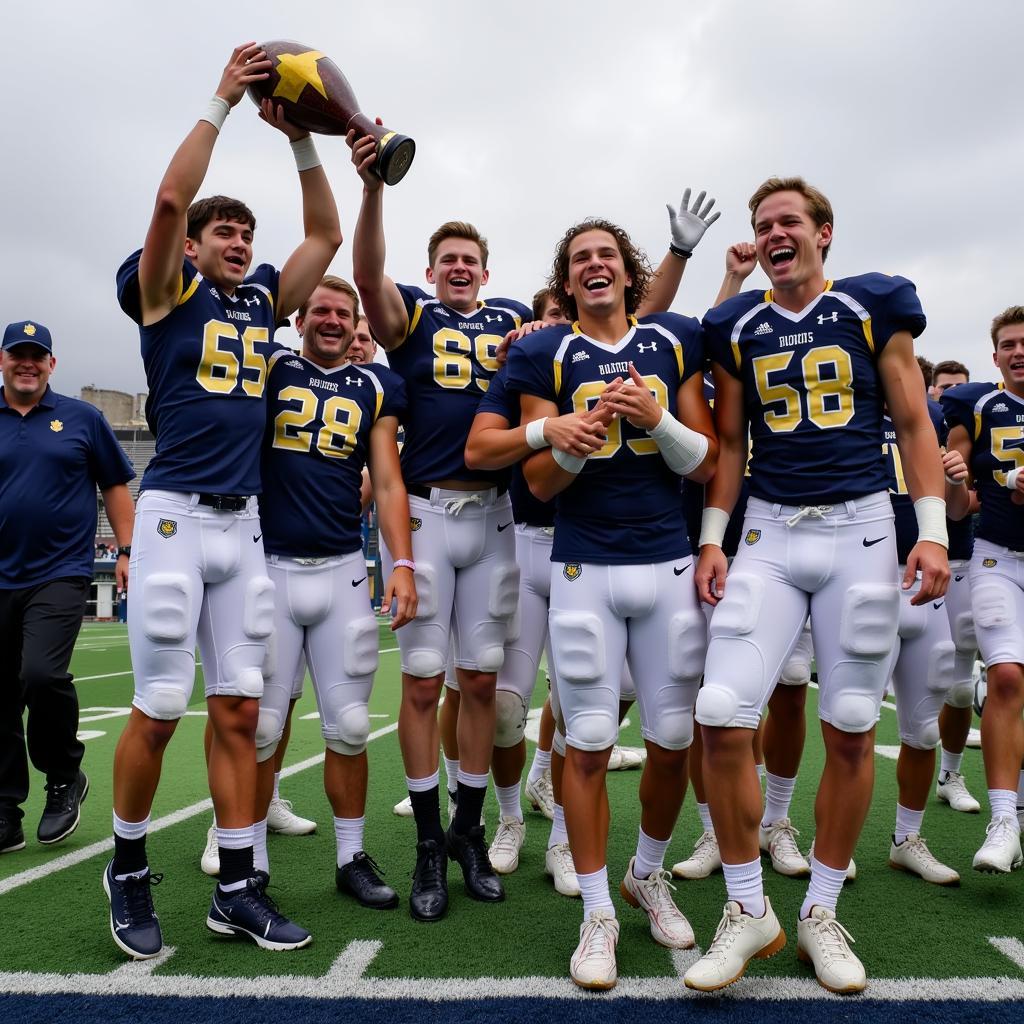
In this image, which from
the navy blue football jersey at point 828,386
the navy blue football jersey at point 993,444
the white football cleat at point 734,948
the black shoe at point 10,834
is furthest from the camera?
the black shoe at point 10,834

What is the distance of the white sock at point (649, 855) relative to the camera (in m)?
2.76

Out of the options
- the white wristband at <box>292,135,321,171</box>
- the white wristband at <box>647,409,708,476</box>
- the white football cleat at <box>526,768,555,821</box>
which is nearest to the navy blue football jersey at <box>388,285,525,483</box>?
the white wristband at <box>292,135,321,171</box>

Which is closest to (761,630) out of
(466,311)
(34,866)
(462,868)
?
(462,868)

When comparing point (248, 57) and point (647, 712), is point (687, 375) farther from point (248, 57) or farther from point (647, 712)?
point (248, 57)

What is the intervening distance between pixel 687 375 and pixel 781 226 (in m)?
0.54

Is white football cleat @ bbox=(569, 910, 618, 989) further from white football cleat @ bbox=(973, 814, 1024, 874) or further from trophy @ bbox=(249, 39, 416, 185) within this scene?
trophy @ bbox=(249, 39, 416, 185)

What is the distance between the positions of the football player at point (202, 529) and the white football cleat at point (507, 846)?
1013 mm

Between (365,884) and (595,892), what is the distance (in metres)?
0.94

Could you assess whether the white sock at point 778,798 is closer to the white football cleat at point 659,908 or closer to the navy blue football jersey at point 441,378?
the white football cleat at point 659,908

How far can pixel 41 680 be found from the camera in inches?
152

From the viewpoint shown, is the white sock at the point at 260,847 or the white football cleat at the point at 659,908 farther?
the white sock at the point at 260,847

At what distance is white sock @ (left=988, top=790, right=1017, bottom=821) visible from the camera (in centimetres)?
316

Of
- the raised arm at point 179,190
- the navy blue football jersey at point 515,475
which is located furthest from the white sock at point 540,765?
the raised arm at point 179,190

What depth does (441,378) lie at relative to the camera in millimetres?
3389
